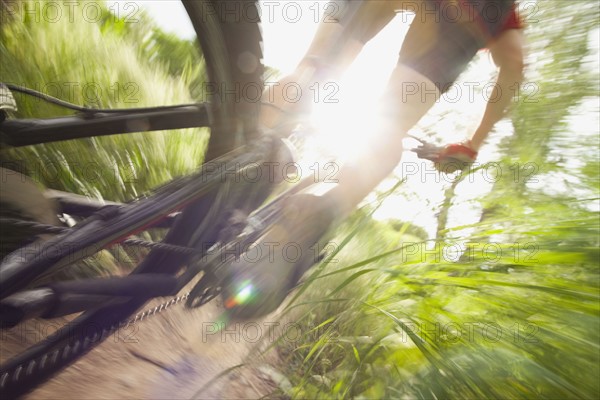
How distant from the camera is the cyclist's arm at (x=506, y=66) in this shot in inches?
40.1

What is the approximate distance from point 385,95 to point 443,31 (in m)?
0.18

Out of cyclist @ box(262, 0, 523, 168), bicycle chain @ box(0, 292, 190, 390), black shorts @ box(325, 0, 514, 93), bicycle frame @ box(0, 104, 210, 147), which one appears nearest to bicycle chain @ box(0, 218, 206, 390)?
bicycle chain @ box(0, 292, 190, 390)

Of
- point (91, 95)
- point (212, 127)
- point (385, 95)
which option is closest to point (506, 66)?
point (385, 95)

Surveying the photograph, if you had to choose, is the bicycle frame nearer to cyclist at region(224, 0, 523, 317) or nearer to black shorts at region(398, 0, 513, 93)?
cyclist at region(224, 0, 523, 317)

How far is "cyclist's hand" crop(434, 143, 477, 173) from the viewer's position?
2.94 ft

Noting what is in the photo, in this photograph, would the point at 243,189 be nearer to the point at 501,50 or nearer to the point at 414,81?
Result: the point at 414,81

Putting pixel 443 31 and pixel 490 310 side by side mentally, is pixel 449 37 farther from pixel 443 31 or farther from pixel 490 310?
pixel 490 310

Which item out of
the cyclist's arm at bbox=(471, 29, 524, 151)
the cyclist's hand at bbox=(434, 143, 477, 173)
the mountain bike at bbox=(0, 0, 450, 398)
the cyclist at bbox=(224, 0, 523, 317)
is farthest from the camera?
Result: the cyclist's arm at bbox=(471, 29, 524, 151)

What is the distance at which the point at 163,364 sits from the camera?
0.95 meters

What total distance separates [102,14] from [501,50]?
1.83 meters

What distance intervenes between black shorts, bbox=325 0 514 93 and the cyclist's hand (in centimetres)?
19

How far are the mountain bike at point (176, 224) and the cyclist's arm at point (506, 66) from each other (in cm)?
72

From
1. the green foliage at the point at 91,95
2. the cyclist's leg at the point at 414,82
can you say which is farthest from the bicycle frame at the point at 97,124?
the green foliage at the point at 91,95

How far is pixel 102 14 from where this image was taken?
1692mm
